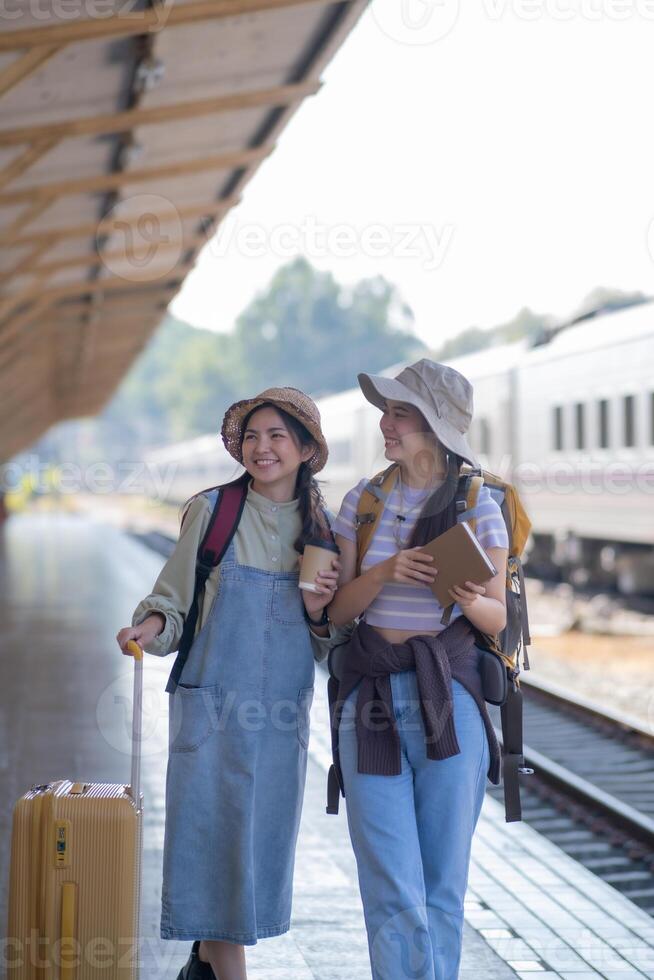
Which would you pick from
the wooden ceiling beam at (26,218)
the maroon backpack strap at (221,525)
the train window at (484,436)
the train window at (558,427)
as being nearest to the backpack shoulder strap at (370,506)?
the maroon backpack strap at (221,525)

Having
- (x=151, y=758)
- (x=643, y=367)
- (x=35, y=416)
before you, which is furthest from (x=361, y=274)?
(x=151, y=758)

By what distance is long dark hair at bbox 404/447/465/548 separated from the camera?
3223mm

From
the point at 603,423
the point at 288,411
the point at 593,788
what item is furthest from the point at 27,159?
the point at 603,423

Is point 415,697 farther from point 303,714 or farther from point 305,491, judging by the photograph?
point 305,491

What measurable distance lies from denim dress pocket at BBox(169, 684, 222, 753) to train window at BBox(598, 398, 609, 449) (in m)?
13.2

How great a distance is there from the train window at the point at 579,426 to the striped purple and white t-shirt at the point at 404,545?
13.9 meters

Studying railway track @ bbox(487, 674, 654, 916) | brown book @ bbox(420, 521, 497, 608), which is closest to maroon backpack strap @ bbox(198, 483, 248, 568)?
brown book @ bbox(420, 521, 497, 608)

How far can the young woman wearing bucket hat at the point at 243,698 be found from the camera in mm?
3326

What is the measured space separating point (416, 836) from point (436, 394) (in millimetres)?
1100

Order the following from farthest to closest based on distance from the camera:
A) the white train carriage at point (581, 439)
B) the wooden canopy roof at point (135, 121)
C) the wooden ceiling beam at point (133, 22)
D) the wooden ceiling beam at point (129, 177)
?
the white train carriage at point (581, 439) < the wooden ceiling beam at point (129, 177) < the wooden canopy roof at point (135, 121) < the wooden ceiling beam at point (133, 22)

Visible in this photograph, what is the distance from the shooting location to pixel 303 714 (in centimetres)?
341

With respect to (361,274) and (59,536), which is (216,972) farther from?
(361,274)

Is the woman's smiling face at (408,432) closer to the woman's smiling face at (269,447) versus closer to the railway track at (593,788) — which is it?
the woman's smiling face at (269,447)

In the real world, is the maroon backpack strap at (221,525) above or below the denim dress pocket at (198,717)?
above
